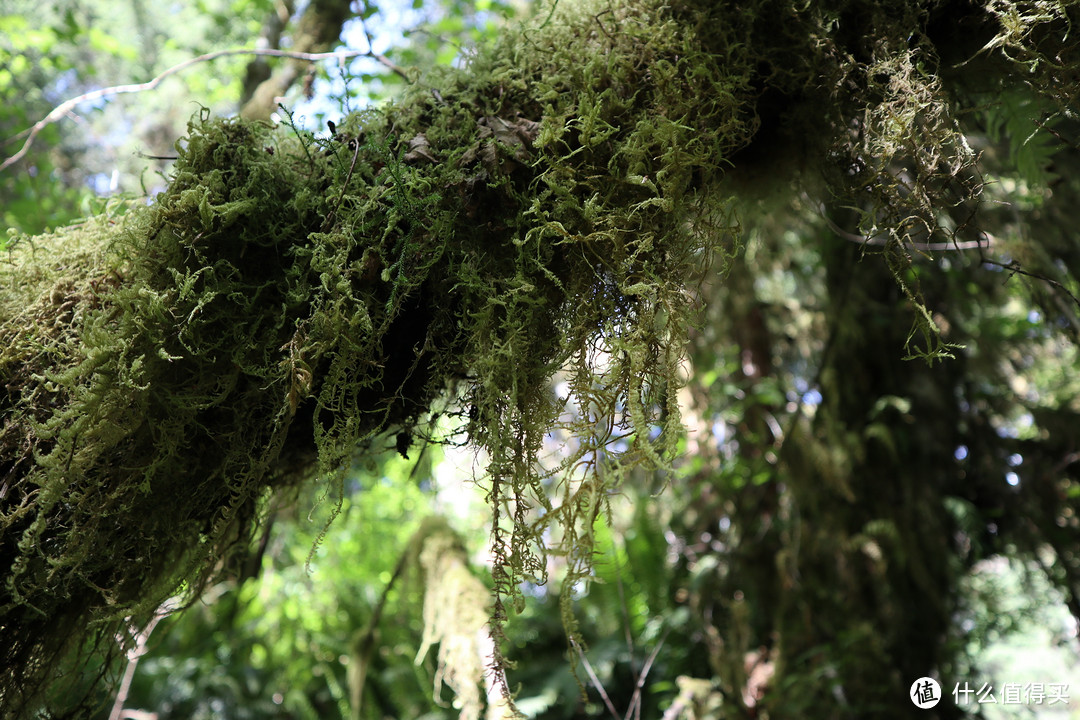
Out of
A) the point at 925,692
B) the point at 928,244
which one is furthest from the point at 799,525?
the point at 928,244

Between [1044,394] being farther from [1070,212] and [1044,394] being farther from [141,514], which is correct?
[141,514]

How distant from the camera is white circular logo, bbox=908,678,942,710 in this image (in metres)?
2.54

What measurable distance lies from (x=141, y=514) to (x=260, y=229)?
394 millimetres

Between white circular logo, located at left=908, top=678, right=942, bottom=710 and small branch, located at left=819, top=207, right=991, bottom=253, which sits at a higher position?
small branch, located at left=819, top=207, right=991, bottom=253

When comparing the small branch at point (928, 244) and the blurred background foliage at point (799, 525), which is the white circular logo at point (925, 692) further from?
the small branch at point (928, 244)

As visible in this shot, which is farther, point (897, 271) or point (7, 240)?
point (7, 240)

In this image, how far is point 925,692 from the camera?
256 cm

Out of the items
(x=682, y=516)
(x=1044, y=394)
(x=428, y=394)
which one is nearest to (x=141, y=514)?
(x=428, y=394)

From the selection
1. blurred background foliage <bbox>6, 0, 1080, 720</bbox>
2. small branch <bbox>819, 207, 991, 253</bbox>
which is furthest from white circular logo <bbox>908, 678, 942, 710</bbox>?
small branch <bbox>819, 207, 991, 253</bbox>

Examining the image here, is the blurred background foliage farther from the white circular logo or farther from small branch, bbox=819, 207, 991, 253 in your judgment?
small branch, bbox=819, 207, 991, 253

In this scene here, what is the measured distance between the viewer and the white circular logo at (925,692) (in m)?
2.54

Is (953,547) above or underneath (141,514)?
above

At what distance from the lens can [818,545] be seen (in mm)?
2836

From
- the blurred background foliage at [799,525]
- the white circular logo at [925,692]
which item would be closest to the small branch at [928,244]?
the blurred background foliage at [799,525]
